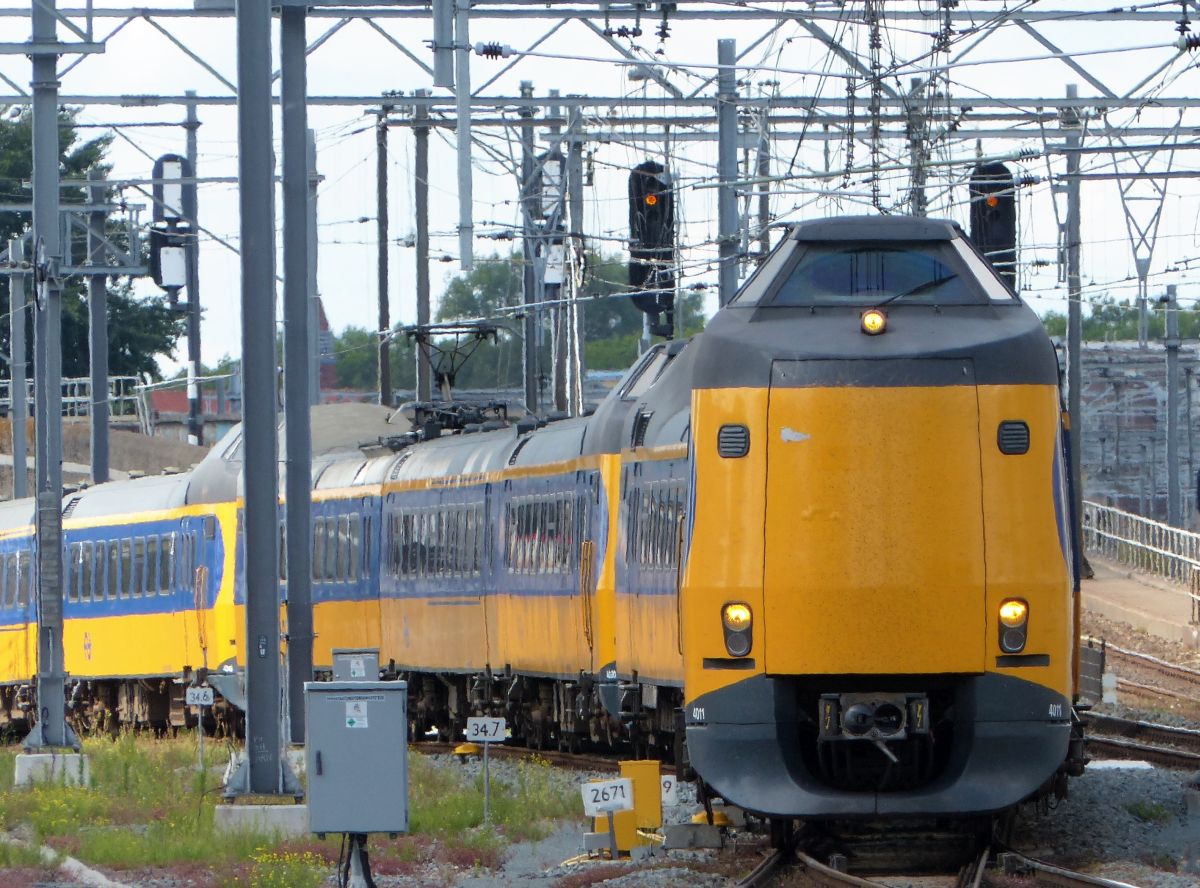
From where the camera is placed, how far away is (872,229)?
484 inches

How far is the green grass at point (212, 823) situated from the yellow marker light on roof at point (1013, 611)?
10.9ft

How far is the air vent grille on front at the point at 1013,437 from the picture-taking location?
11.3 metres

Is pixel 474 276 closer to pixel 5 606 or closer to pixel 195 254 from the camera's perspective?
pixel 195 254

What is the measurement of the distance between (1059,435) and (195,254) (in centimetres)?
3680

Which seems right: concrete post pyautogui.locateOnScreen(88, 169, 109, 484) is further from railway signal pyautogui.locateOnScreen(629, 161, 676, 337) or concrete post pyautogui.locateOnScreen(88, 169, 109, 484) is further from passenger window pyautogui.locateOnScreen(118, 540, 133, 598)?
railway signal pyautogui.locateOnScreen(629, 161, 676, 337)

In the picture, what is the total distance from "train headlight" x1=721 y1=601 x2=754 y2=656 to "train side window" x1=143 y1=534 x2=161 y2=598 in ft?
57.8

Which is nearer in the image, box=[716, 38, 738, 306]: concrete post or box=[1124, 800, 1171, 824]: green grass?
box=[1124, 800, 1171, 824]: green grass

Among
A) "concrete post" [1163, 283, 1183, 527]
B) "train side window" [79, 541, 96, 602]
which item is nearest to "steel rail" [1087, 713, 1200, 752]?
"train side window" [79, 541, 96, 602]

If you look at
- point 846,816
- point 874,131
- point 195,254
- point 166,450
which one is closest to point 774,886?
point 846,816

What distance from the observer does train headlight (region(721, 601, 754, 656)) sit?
11.3m

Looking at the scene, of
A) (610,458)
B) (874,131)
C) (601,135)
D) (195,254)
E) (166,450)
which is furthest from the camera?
(166,450)

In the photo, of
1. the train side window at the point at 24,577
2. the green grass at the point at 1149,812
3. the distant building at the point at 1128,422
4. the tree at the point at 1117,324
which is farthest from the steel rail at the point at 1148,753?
the tree at the point at 1117,324

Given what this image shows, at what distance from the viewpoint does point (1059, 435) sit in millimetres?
11594

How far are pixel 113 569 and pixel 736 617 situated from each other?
62.5ft
